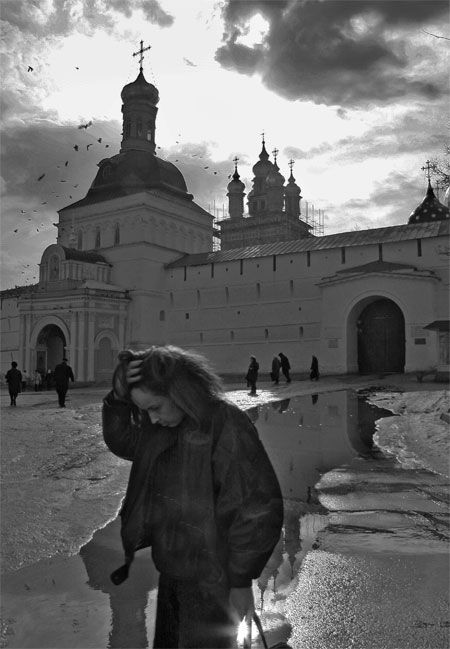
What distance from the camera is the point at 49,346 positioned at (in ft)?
113

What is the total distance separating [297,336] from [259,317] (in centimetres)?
248

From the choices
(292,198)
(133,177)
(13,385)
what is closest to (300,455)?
(13,385)

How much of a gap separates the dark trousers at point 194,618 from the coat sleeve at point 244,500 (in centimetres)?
11

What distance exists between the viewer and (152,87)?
40.8 m

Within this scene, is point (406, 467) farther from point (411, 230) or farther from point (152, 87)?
point (152, 87)

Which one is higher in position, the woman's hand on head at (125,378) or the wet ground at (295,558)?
the woman's hand on head at (125,378)

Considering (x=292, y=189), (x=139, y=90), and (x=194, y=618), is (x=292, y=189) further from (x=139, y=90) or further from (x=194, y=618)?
(x=194, y=618)

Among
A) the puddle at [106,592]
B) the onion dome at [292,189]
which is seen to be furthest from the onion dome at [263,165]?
the puddle at [106,592]

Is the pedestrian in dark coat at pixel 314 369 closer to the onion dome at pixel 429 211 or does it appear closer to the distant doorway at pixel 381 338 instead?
the distant doorway at pixel 381 338

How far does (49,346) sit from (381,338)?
1897cm

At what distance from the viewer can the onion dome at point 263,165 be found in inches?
2000

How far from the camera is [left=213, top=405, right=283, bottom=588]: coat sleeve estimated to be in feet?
5.72

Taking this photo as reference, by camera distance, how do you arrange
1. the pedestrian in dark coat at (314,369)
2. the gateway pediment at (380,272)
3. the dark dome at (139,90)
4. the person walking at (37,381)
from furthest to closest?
Answer: 1. the dark dome at (139,90)
2. the person walking at (37,381)
3. the gateway pediment at (380,272)
4. the pedestrian in dark coat at (314,369)

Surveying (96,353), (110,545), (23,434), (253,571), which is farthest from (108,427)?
(96,353)
